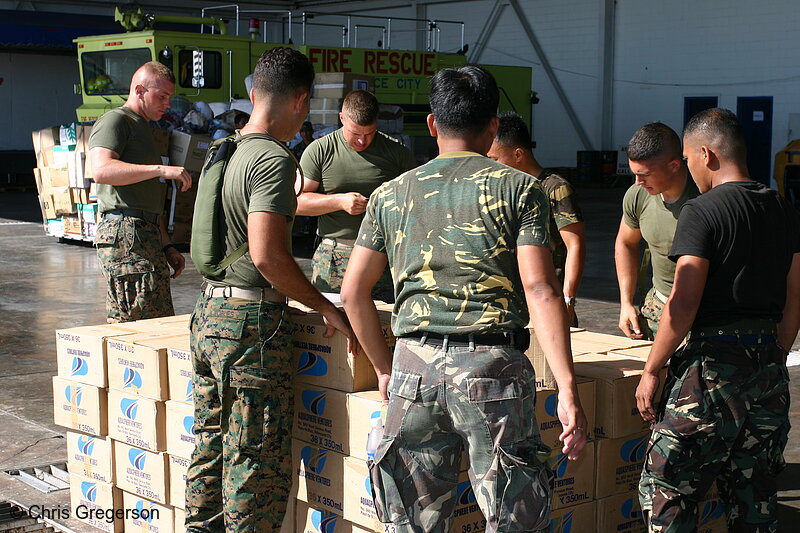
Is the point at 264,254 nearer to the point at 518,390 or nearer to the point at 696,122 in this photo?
the point at 518,390

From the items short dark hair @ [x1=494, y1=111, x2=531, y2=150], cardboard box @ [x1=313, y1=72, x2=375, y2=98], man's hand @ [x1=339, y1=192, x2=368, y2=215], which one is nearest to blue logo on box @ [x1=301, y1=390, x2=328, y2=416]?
man's hand @ [x1=339, y1=192, x2=368, y2=215]

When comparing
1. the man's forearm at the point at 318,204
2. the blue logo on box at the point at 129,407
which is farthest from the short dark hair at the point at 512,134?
the blue logo on box at the point at 129,407

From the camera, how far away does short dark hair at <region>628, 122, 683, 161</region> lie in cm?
406

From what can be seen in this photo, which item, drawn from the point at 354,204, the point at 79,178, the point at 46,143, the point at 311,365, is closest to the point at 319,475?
the point at 311,365

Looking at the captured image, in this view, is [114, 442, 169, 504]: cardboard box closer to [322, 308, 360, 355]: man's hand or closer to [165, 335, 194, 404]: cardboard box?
[165, 335, 194, 404]: cardboard box

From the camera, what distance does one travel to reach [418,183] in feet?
9.64

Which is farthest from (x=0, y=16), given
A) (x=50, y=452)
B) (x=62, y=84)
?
(x=50, y=452)

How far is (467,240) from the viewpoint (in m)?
2.84

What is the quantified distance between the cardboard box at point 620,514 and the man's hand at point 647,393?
544 millimetres

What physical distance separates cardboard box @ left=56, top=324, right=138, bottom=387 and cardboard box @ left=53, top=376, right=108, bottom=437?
0.12ft

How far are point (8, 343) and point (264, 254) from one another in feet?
19.2

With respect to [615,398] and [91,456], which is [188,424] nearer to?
[91,456]

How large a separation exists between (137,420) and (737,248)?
101 inches

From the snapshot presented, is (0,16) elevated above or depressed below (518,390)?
above
